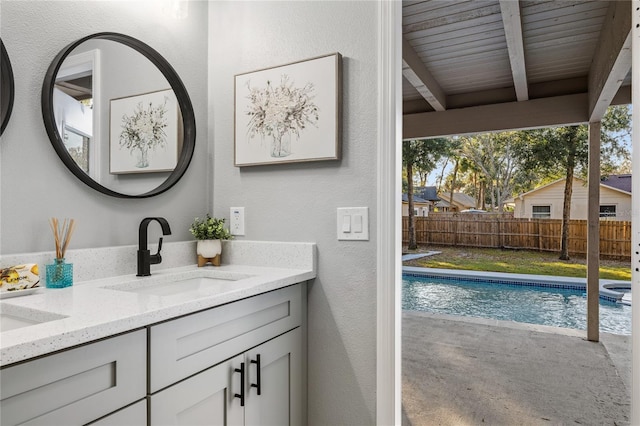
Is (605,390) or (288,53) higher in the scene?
(288,53)

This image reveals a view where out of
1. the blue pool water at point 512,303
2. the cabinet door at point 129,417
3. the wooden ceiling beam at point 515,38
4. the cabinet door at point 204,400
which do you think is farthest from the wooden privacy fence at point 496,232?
the cabinet door at point 129,417

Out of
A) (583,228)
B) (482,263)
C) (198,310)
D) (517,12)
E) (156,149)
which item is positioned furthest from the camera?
(482,263)

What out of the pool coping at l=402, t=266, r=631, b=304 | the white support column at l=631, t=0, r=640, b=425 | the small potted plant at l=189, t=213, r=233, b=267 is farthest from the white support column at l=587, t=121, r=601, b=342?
the small potted plant at l=189, t=213, r=233, b=267

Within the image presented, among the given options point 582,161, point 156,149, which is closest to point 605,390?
point 156,149

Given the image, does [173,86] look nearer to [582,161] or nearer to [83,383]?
[83,383]

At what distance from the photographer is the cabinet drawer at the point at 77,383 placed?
2.34 feet

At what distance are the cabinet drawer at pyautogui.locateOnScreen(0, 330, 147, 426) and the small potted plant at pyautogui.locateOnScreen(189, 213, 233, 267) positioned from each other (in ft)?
2.64

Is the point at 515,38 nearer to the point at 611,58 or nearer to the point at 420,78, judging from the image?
the point at 611,58

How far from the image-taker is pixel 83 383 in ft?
2.65

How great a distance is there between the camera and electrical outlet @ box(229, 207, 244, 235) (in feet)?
5.95

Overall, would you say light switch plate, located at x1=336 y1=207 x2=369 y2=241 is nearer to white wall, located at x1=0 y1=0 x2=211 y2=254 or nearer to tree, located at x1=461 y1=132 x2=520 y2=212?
white wall, located at x1=0 y1=0 x2=211 y2=254

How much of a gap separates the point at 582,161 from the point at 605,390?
495cm

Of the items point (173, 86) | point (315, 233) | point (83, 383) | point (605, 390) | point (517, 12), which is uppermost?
point (517, 12)

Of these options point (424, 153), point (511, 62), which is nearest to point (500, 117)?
point (511, 62)
